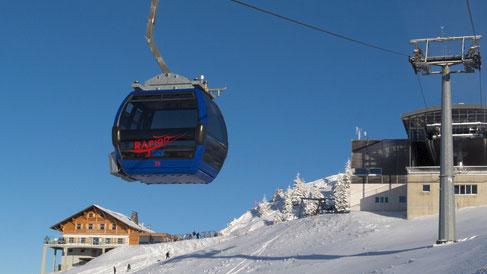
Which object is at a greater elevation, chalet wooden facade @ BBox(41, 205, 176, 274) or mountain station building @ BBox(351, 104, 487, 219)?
mountain station building @ BBox(351, 104, 487, 219)

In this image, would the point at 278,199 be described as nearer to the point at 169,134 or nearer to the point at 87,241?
the point at 87,241

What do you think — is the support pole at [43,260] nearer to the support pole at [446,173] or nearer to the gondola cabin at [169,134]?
the support pole at [446,173]

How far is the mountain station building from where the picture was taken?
170 ft

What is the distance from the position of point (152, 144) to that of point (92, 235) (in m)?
63.4

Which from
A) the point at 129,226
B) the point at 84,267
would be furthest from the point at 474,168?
the point at 129,226

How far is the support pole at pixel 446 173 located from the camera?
2706 centimetres

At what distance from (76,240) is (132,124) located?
62.9 m

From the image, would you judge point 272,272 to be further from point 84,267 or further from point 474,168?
point 84,267

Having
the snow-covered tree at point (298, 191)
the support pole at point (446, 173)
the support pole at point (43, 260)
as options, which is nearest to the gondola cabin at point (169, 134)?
the support pole at point (446, 173)

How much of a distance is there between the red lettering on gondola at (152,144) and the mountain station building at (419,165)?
34731mm

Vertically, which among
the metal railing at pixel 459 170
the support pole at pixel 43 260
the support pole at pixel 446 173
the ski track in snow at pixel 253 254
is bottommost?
the support pole at pixel 43 260

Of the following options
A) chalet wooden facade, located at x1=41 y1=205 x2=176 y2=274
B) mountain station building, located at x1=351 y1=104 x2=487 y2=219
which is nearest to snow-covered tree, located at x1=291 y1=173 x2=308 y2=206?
chalet wooden facade, located at x1=41 y1=205 x2=176 y2=274

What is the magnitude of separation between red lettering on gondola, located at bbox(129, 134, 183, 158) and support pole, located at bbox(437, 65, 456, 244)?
11.0m

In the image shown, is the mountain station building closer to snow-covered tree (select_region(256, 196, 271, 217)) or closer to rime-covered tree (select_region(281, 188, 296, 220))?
rime-covered tree (select_region(281, 188, 296, 220))
